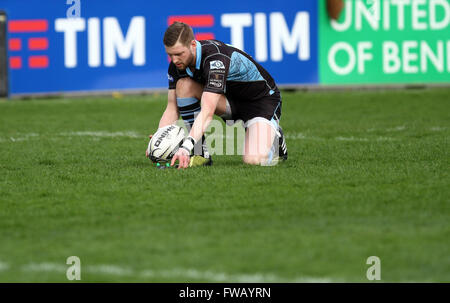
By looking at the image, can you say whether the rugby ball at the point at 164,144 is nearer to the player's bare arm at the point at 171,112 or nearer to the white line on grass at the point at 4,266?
the player's bare arm at the point at 171,112

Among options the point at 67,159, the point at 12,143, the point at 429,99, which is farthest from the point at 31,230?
the point at 429,99

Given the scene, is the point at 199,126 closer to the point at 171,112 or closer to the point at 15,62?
the point at 171,112

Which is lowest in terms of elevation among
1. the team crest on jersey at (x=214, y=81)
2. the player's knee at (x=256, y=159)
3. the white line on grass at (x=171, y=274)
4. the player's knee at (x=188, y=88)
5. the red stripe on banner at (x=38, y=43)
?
the white line on grass at (x=171, y=274)

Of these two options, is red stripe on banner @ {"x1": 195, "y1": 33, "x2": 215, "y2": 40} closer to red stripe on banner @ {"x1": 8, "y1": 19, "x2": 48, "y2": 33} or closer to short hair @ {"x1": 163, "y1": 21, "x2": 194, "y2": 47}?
red stripe on banner @ {"x1": 8, "y1": 19, "x2": 48, "y2": 33}

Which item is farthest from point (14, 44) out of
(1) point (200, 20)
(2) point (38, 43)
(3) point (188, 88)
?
(3) point (188, 88)

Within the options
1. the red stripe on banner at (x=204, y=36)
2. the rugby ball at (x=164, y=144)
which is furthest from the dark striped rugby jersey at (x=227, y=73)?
the red stripe on banner at (x=204, y=36)

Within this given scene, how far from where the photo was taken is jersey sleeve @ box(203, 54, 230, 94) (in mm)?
6285

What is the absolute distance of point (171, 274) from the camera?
3.55 metres

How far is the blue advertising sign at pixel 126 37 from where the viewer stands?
13.5m

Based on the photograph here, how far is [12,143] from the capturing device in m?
8.80

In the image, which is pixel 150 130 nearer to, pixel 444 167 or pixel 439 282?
pixel 444 167

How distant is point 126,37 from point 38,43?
142 centimetres

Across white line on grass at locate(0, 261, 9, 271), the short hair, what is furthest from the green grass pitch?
the short hair

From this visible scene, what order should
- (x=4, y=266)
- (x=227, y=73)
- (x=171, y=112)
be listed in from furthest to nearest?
(x=171, y=112) → (x=227, y=73) → (x=4, y=266)
